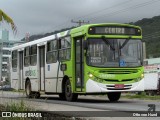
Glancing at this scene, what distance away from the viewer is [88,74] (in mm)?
19266

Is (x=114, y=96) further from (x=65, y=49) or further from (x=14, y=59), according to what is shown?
(x=14, y=59)

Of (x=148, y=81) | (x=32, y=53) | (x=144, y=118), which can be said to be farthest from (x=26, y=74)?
(x=148, y=81)

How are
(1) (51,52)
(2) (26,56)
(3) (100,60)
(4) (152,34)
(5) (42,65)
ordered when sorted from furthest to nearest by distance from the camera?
(4) (152,34) < (2) (26,56) < (5) (42,65) < (1) (51,52) < (3) (100,60)

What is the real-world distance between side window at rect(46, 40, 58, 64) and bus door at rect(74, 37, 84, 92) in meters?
2.56

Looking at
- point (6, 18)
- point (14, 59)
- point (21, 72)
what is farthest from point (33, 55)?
point (6, 18)

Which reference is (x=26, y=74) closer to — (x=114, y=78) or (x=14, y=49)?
(x=14, y=49)

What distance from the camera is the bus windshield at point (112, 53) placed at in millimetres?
19359

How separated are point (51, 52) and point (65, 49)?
2090 mm

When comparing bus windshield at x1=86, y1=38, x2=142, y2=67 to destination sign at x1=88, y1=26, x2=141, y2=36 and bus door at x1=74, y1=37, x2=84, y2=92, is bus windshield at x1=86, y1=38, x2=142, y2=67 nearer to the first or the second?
destination sign at x1=88, y1=26, x2=141, y2=36

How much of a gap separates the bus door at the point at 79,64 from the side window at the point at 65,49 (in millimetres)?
595

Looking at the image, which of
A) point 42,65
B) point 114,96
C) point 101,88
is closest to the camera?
point 101,88

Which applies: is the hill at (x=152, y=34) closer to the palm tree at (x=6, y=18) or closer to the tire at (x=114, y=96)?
the tire at (x=114, y=96)

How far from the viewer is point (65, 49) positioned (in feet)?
70.0

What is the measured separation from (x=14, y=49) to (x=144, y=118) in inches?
769
